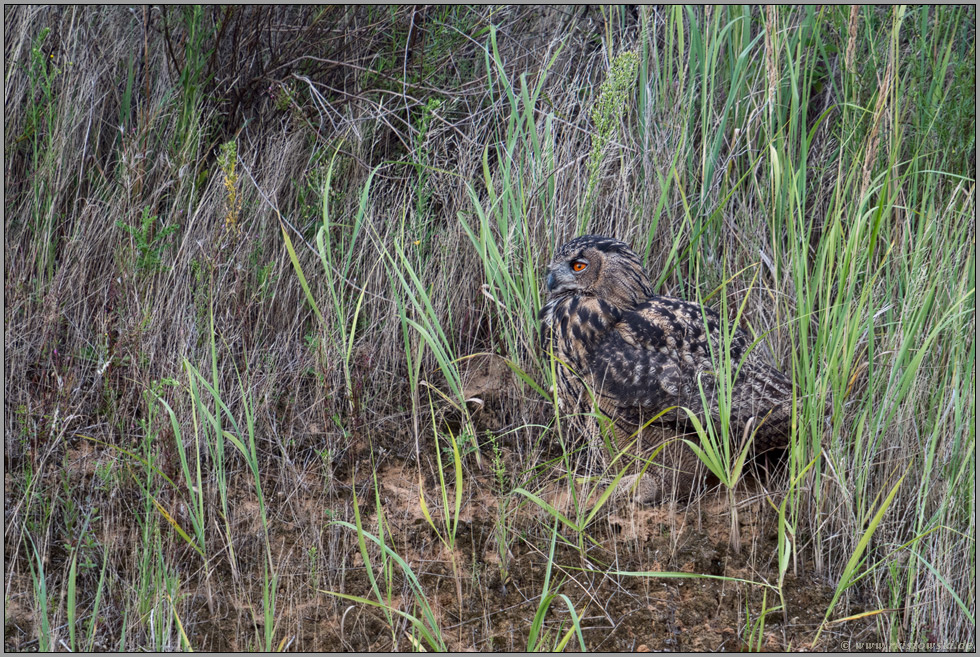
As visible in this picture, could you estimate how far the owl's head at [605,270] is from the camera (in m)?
3.35

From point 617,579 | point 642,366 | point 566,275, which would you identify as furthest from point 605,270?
point 617,579

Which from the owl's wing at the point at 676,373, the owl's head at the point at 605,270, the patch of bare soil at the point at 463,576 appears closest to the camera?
the patch of bare soil at the point at 463,576

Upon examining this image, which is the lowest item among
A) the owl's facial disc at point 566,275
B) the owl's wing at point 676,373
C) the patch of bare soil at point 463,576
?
the patch of bare soil at point 463,576

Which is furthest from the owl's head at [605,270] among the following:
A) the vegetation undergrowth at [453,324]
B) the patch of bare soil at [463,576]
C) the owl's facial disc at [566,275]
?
the patch of bare soil at [463,576]

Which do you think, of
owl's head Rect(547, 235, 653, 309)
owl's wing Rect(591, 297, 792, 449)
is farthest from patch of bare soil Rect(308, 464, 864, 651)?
owl's head Rect(547, 235, 653, 309)

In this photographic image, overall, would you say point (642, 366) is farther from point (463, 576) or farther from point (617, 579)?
point (463, 576)

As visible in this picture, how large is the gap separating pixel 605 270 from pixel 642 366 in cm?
43

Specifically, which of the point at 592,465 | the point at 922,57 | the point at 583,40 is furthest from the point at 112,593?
the point at 922,57

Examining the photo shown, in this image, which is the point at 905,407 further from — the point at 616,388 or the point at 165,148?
the point at 165,148

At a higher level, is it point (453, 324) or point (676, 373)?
point (676, 373)

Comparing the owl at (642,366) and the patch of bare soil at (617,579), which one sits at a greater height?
the owl at (642,366)

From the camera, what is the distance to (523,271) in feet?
12.1

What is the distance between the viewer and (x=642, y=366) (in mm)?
3195

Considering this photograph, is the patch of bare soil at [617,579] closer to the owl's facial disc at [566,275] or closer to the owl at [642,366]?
the owl at [642,366]
